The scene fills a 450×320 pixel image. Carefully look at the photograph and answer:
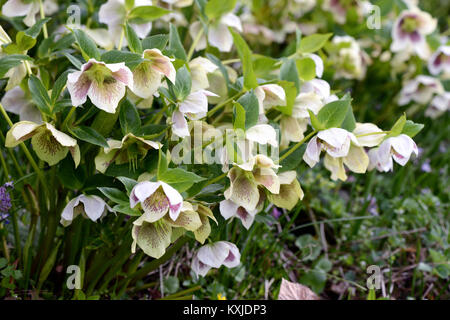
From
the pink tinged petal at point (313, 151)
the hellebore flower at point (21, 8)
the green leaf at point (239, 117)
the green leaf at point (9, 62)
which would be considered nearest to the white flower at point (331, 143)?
the pink tinged petal at point (313, 151)

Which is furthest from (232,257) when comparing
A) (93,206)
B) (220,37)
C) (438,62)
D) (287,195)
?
(438,62)

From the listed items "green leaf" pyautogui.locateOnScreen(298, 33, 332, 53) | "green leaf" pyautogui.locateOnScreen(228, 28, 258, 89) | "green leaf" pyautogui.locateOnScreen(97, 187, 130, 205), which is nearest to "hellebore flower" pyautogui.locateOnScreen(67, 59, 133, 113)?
"green leaf" pyautogui.locateOnScreen(97, 187, 130, 205)

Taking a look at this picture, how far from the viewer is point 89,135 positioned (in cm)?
77

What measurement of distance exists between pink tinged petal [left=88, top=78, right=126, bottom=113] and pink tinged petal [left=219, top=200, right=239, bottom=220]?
0.22 metres

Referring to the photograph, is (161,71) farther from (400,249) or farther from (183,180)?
(400,249)

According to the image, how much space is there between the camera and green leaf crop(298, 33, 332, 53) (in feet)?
3.30

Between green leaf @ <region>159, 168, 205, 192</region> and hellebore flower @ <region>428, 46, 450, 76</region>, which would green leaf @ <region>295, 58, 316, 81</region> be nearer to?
green leaf @ <region>159, 168, 205, 192</region>

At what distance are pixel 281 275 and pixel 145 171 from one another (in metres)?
0.45

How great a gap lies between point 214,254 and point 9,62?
17.4 inches

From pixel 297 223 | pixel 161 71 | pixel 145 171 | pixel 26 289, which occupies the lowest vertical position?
pixel 297 223

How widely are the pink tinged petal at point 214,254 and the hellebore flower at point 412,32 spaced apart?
100 cm

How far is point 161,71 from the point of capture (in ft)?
2.47

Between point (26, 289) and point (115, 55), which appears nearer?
point (115, 55)
